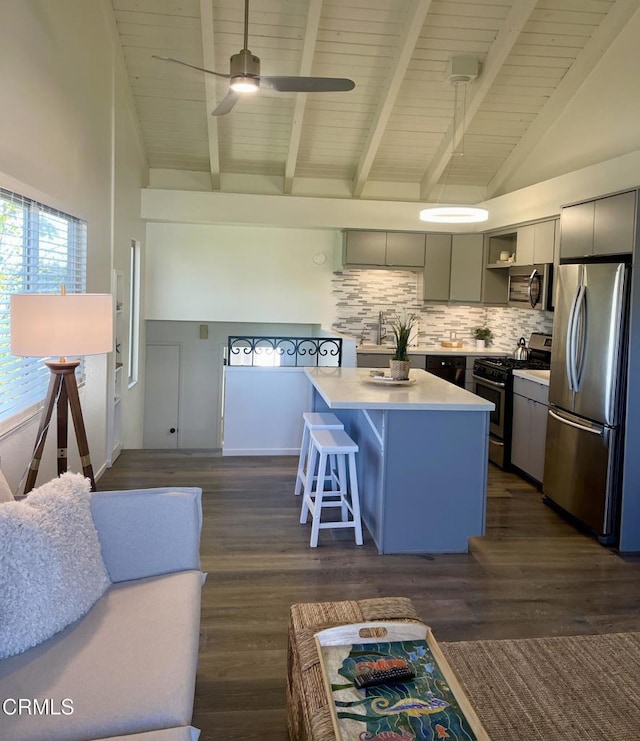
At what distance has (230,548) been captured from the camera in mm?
3648

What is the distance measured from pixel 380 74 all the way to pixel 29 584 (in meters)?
5.00

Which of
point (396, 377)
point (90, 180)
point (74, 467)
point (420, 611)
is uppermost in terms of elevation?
point (90, 180)

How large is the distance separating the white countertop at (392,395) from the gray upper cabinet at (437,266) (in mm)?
2756

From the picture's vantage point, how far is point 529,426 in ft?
16.8

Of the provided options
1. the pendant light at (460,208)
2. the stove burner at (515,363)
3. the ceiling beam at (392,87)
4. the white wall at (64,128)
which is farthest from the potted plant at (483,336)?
the white wall at (64,128)

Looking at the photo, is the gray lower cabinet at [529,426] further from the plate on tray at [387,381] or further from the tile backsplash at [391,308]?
the tile backsplash at [391,308]

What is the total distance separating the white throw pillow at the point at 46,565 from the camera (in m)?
1.72

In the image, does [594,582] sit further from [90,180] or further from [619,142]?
[90,180]

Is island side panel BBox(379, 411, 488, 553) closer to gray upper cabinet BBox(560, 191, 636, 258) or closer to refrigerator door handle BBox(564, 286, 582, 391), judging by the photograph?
refrigerator door handle BBox(564, 286, 582, 391)

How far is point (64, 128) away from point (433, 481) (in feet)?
9.85

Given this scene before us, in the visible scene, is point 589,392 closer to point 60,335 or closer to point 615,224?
point 615,224

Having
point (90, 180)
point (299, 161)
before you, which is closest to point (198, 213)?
point (299, 161)

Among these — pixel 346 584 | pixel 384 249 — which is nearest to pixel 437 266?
pixel 384 249

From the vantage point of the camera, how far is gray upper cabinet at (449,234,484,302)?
699cm
